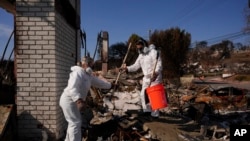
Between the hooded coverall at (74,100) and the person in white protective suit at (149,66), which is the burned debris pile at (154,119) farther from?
the hooded coverall at (74,100)

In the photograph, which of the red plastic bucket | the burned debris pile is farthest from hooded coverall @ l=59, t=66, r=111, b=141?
the red plastic bucket

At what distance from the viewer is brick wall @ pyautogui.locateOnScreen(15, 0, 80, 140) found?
682cm

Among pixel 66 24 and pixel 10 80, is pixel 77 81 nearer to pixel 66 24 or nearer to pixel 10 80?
pixel 10 80

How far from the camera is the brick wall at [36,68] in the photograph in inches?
269

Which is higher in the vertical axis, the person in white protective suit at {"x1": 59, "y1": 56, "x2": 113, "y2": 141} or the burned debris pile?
the person in white protective suit at {"x1": 59, "y1": 56, "x2": 113, "y2": 141}

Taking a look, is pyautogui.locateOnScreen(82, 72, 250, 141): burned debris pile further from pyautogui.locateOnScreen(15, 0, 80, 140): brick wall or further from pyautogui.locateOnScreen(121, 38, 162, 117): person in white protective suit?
pyautogui.locateOnScreen(15, 0, 80, 140): brick wall

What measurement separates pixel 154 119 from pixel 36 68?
2.80m

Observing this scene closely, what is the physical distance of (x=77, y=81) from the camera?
18.7 ft

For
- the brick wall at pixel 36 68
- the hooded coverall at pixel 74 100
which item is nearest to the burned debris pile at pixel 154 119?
the brick wall at pixel 36 68

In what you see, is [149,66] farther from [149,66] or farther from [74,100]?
[74,100]

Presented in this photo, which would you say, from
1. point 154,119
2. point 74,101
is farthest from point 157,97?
point 74,101

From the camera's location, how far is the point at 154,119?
784cm

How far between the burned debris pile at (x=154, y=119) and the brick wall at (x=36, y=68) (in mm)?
948

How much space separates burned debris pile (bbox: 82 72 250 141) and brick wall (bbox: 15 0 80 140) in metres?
0.95
